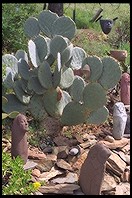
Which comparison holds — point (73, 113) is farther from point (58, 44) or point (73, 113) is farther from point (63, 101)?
point (58, 44)

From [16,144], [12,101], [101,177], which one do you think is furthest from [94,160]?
[12,101]

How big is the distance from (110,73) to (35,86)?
0.69 metres

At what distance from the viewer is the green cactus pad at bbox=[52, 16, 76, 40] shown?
448 centimetres

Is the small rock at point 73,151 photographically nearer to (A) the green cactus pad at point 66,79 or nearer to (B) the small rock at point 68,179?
(B) the small rock at point 68,179

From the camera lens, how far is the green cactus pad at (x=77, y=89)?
4250mm

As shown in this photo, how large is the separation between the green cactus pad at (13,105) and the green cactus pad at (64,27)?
75 cm

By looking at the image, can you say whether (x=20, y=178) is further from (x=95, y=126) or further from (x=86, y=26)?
(x=86, y=26)

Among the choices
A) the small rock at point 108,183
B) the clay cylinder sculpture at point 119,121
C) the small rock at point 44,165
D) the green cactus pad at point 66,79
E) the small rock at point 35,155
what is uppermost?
the green cactus pad at point 66,79

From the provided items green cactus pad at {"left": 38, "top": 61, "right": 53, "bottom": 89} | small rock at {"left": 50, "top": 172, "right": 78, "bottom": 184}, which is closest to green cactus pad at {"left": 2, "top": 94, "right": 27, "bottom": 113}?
green cactus pad at {"left": 38, "top": 61, "right": 53, "bottom": 89}

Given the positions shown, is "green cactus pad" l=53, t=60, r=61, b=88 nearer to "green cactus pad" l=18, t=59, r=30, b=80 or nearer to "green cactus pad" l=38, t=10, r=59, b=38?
"green cactus pad" l=18, t=59, r=30, b=80

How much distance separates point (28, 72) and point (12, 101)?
308mm

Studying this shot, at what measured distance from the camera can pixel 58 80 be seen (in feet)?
13.8

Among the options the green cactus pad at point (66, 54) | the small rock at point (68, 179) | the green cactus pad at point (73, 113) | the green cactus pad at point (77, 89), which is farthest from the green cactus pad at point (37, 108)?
the small rock at point (68, 179)

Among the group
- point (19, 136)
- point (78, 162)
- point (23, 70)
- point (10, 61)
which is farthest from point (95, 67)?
point (19, 136)
